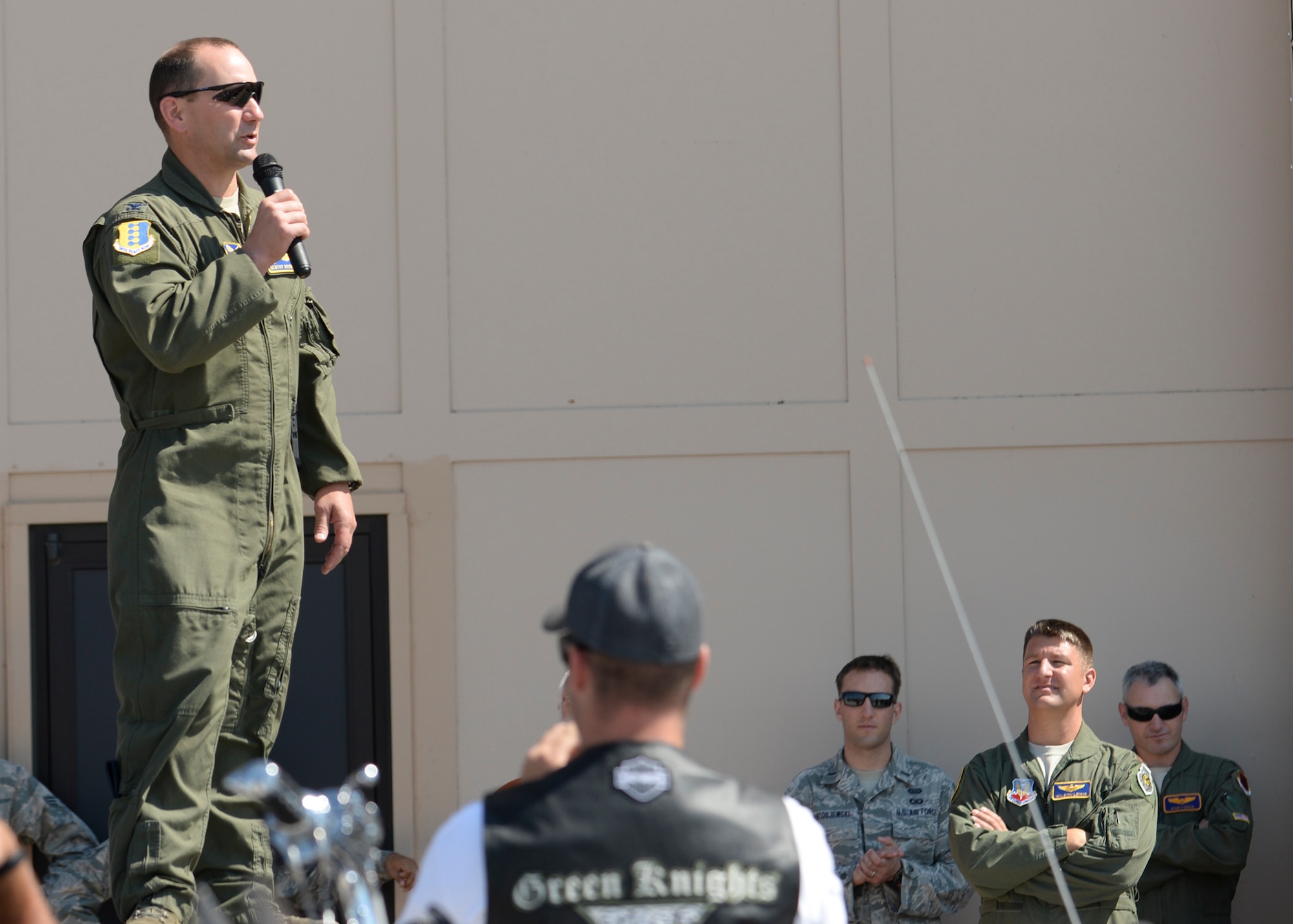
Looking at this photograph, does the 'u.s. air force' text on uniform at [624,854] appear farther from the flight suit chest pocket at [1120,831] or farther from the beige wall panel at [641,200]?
the beige wall panel at [641,200]

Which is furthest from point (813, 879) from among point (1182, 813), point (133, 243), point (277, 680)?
point (1182, 813)

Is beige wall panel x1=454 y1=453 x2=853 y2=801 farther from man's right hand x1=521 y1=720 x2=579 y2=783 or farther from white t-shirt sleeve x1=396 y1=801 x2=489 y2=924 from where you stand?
white t-shirt sleeve x1=396 y1=801 x2=489 y2=924

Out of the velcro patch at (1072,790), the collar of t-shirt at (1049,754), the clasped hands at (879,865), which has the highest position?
the collar of t-shirt at (1049,754)

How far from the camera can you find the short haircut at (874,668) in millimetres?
5195

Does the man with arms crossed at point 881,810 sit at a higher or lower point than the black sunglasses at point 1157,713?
lower

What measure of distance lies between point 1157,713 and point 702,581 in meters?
1.55

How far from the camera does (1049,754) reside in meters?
4.75

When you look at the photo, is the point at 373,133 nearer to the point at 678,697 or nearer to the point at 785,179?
the point at 785,179

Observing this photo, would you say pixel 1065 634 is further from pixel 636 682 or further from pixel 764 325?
pixel 636 682

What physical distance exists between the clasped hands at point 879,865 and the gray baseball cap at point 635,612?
10.9 ft

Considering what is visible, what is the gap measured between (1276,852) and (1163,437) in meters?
1.45

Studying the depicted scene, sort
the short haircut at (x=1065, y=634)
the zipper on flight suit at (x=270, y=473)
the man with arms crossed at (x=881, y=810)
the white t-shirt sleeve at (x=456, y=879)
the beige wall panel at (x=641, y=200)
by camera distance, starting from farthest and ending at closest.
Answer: the beige wall panel at (x=641, y=200)
the man with arms crossed at (x=881, y=810)
the short haircut at (x=1065, y=634)
the zipper on flight suit at (x=270, y=473)
the white t-shirt sleeve at (x=456, y=879)

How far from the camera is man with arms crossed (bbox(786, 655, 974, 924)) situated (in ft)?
16.2

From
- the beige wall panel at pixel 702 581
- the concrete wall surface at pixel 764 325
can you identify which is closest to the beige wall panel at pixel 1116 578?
the concrete wall surface at pixel 764 325
